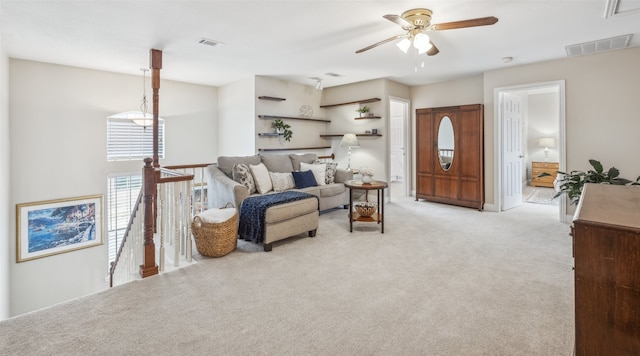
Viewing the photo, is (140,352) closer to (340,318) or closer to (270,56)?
(340,318)

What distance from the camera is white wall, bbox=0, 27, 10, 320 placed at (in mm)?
3697

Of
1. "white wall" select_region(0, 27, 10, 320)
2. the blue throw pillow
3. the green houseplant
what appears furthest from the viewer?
the blue throw pillow

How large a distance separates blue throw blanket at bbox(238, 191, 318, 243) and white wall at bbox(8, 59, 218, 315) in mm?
3124

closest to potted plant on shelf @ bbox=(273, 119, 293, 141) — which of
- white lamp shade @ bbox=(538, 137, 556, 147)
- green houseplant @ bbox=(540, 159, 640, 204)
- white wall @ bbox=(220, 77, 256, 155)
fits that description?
white wall @ bbox=(220, 77, 256, 155)

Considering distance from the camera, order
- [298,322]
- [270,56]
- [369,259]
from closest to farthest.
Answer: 1. [298,322]
2. [369,259]
3. [270,56]

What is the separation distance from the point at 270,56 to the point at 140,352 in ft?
12.6

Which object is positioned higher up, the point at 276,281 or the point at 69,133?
the point at 69,133

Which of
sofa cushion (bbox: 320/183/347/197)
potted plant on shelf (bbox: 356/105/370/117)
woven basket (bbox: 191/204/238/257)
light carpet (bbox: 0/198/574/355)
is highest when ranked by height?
potted plant on shelf (bbox: 356/105/370/117)

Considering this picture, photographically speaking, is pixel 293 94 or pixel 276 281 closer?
pixel 276 281

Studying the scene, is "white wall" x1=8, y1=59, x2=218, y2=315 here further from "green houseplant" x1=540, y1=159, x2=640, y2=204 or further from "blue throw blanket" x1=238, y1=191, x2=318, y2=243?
"green houseplant" x1=540, y1=159, x2=640, y2=204

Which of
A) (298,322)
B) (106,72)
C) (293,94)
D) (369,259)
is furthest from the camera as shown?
(293,94)

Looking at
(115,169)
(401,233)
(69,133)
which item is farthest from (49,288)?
(401,233)

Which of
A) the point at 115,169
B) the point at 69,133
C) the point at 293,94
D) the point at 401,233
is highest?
the point at 293,94

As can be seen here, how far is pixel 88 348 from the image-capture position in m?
1.78
